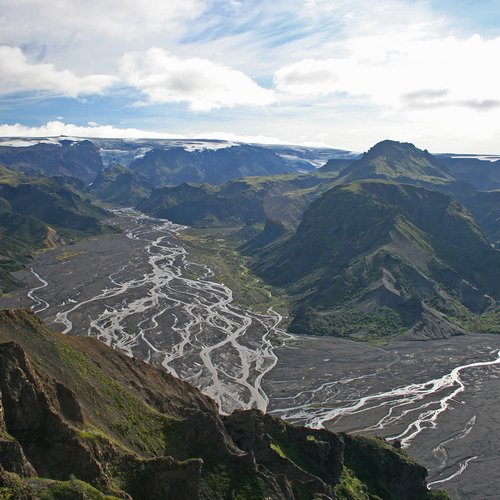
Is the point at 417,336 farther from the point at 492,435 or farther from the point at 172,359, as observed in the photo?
the point at 172,359

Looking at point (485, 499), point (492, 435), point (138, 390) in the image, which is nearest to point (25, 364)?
point (138, 390)

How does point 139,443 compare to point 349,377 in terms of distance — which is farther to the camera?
point 349,377

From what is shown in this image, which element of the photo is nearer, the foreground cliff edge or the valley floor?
the foreground cliff edge

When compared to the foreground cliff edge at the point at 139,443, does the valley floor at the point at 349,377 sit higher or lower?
lower

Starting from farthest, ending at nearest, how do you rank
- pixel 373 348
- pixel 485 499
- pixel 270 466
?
pixel 373 348 < pixel 485 499 < pixel 270 466

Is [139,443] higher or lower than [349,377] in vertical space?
higher

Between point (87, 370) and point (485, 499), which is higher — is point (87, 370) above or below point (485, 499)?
above

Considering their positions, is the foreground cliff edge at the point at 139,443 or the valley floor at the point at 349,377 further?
the valley floor at the point at 349,377

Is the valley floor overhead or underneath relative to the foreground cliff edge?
underneath
